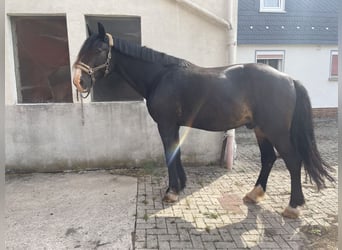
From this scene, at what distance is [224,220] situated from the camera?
9.03 ft

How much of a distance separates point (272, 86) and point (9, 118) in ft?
12.5

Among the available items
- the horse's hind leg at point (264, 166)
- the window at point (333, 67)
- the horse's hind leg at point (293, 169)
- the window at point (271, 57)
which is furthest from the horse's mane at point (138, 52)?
the window at point (333, 67)

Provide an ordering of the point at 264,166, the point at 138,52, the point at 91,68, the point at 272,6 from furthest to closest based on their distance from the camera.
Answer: the point at 272,6 → the point at 264,166 → the point at 138,52 → the point at 91,68

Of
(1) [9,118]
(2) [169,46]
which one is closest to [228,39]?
(2) [169,46]

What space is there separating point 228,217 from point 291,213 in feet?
2.18

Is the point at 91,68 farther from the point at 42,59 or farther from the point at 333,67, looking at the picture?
the point at 333,67

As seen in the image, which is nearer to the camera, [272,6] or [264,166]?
[264,166]

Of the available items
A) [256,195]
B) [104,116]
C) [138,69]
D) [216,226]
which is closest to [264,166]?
[256,195]

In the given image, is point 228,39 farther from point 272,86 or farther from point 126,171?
point 126,171

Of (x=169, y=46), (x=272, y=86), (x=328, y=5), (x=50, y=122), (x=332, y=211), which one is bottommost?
(x=332, y=211)

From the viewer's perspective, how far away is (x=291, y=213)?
2787mm

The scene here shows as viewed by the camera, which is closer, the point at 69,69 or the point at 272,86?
the point at 272,86

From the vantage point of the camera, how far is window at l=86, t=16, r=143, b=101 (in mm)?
4133

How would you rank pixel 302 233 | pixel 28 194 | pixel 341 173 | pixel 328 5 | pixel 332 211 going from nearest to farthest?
pixel 341 173, pixel 302 233, pixel 332 211, pixel 28 194, pixel 328 5
